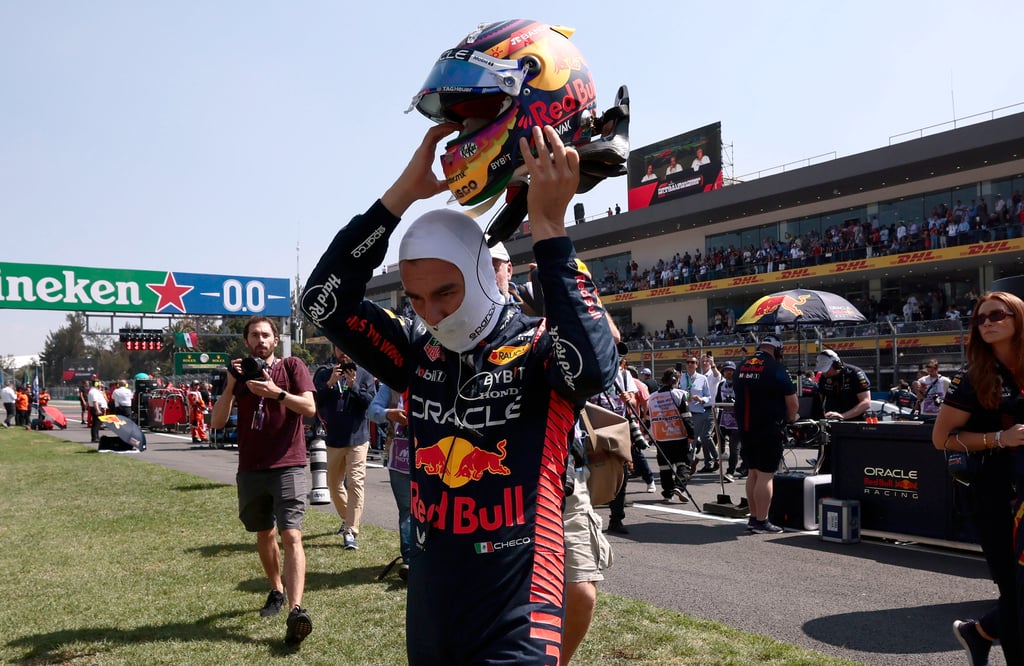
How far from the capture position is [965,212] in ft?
99.6

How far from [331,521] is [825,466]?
5.76 metres

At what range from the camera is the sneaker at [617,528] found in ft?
27.7

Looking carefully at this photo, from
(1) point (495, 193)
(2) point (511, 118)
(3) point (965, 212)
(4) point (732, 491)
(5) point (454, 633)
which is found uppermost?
(3) point (965, 212)

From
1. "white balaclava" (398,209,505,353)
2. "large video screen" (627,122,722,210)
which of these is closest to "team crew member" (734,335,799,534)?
"white balaclava" (398,209,505,353)

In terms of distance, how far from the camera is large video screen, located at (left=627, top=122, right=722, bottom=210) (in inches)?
1684

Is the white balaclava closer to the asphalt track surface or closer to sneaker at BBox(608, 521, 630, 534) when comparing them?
the asphalt track surface

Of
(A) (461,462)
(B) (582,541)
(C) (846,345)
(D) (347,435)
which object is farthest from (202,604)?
(C) (846,345)

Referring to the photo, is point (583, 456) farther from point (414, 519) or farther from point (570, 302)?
point (570, 302)

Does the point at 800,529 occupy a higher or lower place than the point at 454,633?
lower

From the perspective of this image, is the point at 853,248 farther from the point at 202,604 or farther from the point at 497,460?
the point at 497,460

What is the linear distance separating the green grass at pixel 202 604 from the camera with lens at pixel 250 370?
1.63m

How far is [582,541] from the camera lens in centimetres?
336

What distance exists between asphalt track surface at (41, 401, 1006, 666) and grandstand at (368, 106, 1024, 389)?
1529cm

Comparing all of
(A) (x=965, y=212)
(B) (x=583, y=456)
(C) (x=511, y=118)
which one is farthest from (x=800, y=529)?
(A) (x=965, y=212)
